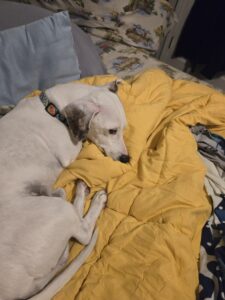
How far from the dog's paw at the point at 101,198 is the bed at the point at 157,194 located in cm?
2

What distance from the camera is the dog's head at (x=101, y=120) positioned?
1.50 meters

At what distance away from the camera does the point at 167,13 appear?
263cm

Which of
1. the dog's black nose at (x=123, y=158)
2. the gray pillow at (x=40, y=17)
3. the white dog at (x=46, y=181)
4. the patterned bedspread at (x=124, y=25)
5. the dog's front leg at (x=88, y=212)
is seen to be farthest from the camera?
the patterned bedspread at (x=124, y=25)

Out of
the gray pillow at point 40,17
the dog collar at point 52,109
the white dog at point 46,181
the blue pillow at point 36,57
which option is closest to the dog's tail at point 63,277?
the white dog at point 46,181

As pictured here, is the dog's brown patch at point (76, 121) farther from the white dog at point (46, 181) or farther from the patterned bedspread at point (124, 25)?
the patterned bedspread at point (124, 25)

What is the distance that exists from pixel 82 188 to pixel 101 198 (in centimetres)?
11

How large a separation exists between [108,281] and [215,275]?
1.39 feet

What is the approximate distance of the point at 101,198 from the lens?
152 centimetres

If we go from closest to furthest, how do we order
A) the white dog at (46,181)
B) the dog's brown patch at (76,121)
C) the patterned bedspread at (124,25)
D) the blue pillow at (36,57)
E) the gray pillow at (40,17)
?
1. the white dog at (46,181)
2. the dog's brown patch at (76,121)
3. the blue pillow at (36,57)
4. the gray pillow at (40,17)
5. the patterned bedspread at (124,25)

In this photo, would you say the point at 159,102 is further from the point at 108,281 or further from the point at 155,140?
the point at 108,281

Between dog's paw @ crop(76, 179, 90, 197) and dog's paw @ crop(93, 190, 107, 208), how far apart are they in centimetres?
5

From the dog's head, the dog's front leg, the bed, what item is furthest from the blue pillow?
the dog's front leg

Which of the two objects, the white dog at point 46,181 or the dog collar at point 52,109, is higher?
the dog collar at point 52,109

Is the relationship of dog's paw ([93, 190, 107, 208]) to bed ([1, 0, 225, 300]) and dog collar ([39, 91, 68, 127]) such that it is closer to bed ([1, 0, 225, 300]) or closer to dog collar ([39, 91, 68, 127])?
bed ([1, 0, 225, 300])
